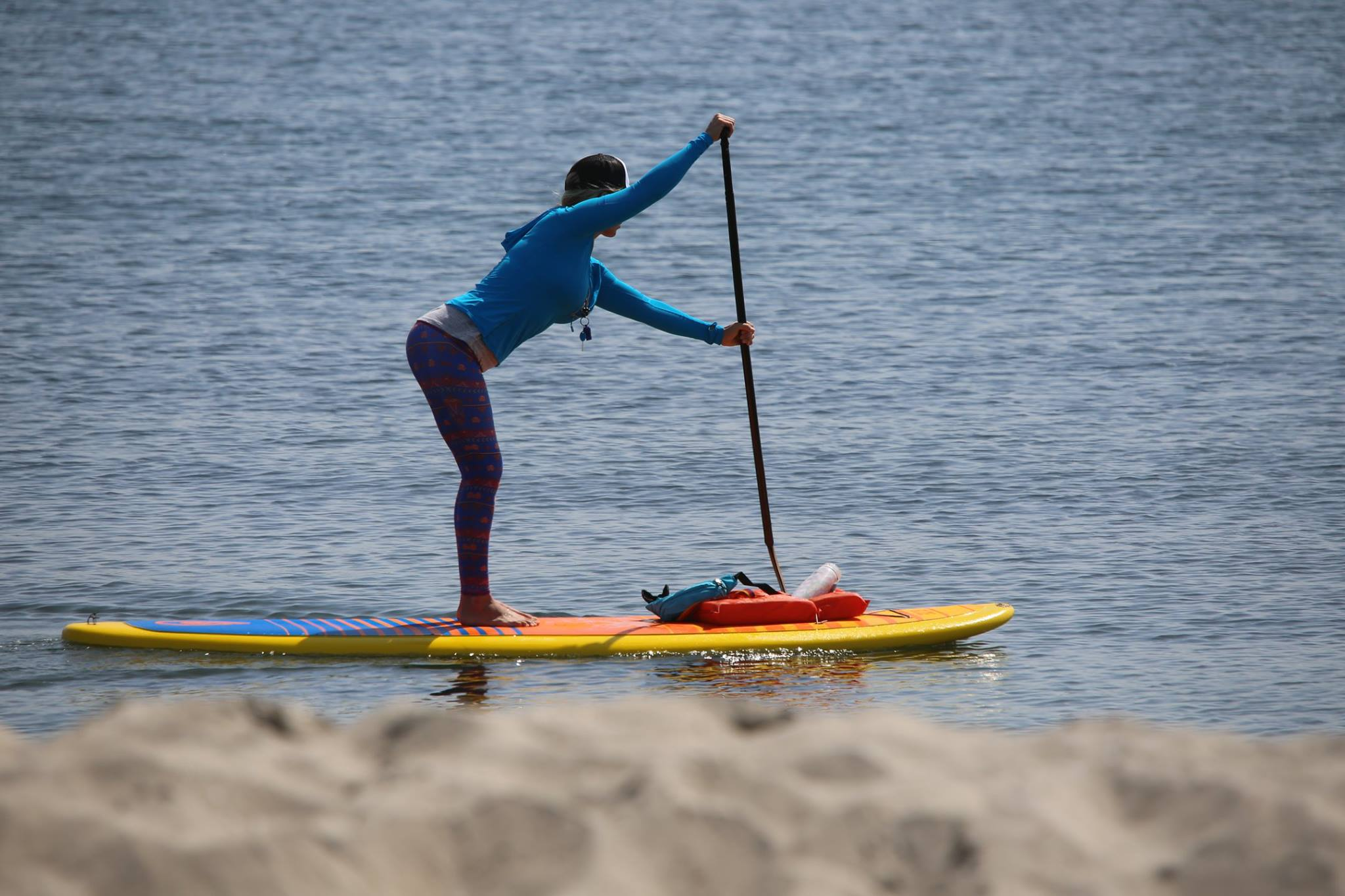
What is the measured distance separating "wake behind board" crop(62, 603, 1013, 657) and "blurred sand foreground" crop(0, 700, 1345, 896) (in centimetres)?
326

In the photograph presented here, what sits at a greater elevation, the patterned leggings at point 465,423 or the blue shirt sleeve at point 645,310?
the blue shirt sleeve at point 645,310

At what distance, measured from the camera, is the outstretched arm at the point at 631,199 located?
6238mm

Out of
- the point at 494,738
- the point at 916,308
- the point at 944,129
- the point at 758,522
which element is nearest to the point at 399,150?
the point at 944,129

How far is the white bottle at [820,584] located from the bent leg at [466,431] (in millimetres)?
1431

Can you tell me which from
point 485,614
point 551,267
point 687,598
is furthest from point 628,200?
point 485,614

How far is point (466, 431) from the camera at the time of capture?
6570 millimetres

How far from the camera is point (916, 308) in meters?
16.7

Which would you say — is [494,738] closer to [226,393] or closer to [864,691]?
[864,691]

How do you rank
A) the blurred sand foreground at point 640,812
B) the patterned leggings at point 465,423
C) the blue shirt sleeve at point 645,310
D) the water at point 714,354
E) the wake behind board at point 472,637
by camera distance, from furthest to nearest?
the water at point 714,354
the blue shirt sleeve at point 645,310
the wake behind board at point 472,637
the patterned leggings at point 465,423
the blurred sand foreground at point 640,812

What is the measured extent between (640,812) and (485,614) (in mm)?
3817

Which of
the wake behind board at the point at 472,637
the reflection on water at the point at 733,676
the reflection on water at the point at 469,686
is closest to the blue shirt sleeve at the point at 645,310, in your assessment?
the wake behind board at the point at 472,637

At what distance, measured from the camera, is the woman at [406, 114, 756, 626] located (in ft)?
20.9

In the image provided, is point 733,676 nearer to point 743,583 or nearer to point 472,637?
point 743,583

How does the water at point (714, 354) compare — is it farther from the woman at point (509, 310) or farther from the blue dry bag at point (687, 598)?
the woman at point (509, 310)
